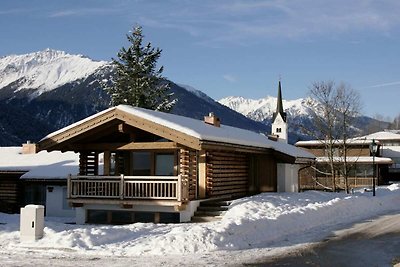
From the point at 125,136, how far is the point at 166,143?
317cm

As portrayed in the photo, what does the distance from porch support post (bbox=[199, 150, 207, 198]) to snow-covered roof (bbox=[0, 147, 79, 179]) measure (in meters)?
8.73

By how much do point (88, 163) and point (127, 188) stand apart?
3831 mm

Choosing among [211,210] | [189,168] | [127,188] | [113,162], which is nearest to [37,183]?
[113,162]

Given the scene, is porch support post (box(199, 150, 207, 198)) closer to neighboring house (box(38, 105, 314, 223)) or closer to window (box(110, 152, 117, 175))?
neighboring house (box(38, 105, 314, 223))

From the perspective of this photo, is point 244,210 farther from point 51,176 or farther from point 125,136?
point 51,176

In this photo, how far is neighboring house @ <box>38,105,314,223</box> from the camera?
21344 mm

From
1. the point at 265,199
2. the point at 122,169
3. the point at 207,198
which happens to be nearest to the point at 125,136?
the point at 122,169

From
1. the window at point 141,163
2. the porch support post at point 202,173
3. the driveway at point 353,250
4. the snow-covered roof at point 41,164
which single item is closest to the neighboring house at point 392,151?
the snow-covered roof at point 41,164

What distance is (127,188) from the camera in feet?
→ 72.4

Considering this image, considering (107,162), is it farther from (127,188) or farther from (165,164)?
(127,188)

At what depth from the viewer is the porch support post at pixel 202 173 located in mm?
22375

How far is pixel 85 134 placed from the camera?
23.3 m

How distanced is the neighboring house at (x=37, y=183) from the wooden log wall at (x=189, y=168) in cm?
823

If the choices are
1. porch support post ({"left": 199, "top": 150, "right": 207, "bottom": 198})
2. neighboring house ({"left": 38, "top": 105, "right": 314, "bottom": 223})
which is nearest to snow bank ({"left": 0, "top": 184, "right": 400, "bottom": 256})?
porch support post ({"left": 199, "top": 150, "right": 207, "bottom": 198})
